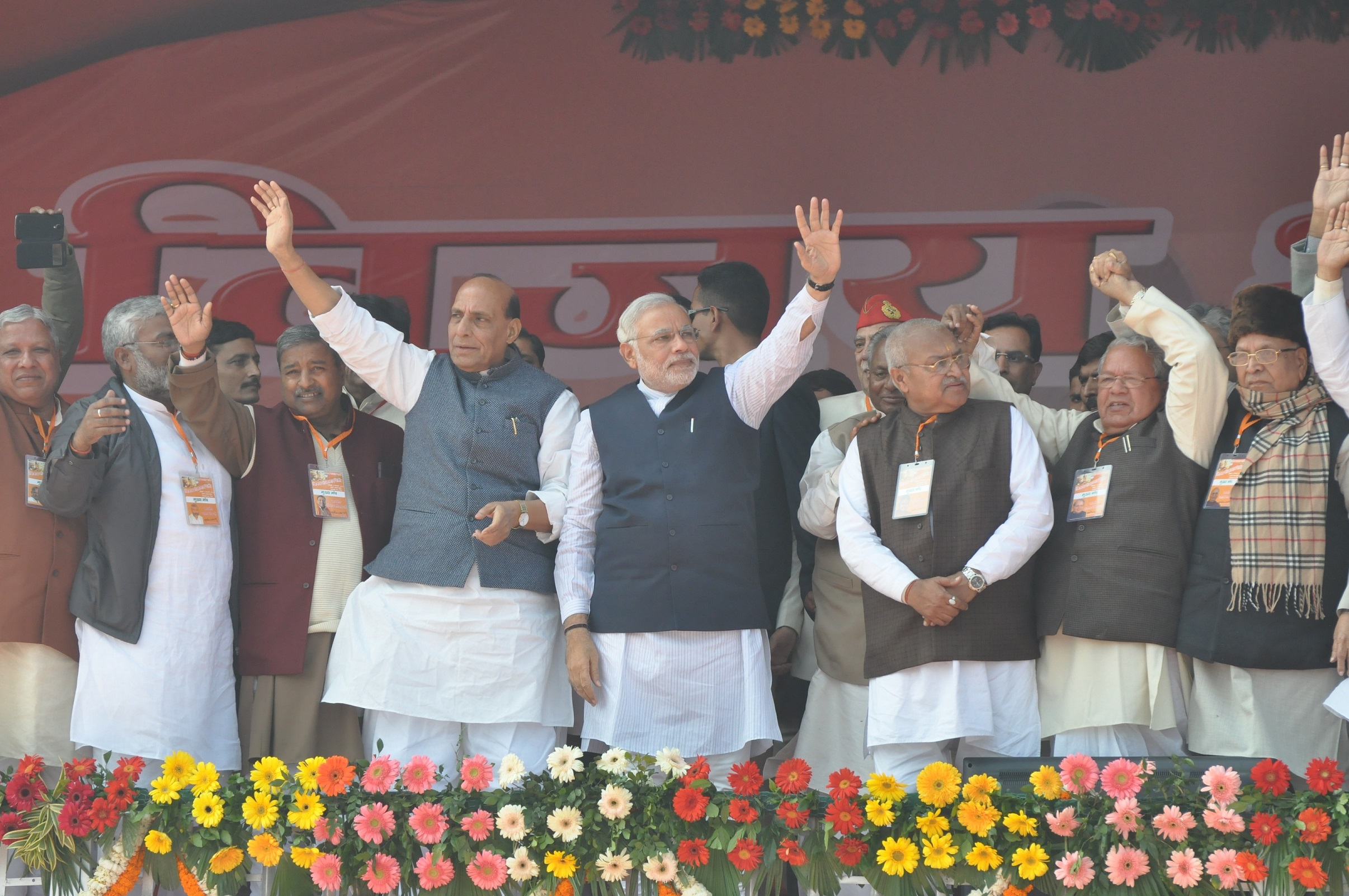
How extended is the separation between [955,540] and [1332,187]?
139 centimetres

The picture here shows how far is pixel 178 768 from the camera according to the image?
10.6 ft

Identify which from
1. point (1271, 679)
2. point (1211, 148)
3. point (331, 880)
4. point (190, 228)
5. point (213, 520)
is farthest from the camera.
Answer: point (190, 228)

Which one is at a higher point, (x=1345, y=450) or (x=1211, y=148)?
(x=1211, y=148)

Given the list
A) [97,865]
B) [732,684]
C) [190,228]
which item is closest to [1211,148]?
[732,684]

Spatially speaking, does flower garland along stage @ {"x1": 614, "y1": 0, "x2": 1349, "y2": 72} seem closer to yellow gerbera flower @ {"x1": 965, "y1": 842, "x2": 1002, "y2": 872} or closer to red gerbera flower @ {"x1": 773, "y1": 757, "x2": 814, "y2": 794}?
red gerbera flower @ {"x1": 773, "y1": 757, "x2": 814, "y2": 794}

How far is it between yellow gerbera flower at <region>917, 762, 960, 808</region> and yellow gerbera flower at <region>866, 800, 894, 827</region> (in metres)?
0.08

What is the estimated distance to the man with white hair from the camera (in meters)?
3.64

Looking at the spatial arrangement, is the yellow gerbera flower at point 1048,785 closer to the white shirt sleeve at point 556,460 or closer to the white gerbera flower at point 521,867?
the white gerbera flower at point 521,867

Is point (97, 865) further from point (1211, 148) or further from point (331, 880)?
point (1211, 148)

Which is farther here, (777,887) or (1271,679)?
(1271,679)

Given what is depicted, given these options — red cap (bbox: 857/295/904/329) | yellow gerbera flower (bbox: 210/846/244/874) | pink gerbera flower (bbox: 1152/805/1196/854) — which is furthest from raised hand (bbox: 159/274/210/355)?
pink gerbera flower (bbox: 1152/805/1196/854)

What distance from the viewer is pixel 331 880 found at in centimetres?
306

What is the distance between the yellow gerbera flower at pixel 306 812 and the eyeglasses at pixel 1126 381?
7.48ft

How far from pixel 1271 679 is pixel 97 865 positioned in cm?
289
